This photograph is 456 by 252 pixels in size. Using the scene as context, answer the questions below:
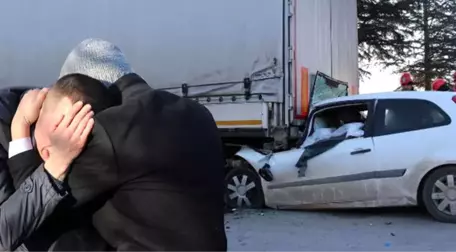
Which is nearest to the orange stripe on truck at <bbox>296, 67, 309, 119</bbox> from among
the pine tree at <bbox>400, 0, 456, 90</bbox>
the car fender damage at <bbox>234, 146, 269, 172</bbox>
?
the car fender damage at <bbox>234, 146, 269, 172</bbox>

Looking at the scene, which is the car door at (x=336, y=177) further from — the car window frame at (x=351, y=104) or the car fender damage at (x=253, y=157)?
the car fender damage at (x=253, y=157)

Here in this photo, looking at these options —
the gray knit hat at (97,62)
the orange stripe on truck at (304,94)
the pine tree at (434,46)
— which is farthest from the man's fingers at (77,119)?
the pine tree at (434,46)

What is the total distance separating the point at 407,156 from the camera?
6691mm

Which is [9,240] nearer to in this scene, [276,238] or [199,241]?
[199,241]

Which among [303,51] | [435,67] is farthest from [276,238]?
[435,67]

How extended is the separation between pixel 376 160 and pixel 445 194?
790mm

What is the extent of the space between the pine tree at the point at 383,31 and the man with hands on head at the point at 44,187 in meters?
20.6

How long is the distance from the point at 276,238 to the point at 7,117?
4.58 m

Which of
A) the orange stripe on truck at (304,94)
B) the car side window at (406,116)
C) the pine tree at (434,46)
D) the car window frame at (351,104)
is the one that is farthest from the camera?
the pine tree at (434,46)

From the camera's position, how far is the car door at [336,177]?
6801 mm

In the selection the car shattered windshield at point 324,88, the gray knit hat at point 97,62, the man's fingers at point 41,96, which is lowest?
the car shattered windshield at point 324,88

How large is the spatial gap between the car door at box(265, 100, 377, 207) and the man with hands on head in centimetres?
552

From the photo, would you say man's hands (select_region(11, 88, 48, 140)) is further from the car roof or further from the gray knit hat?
the car roof

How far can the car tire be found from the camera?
650 centimetres
